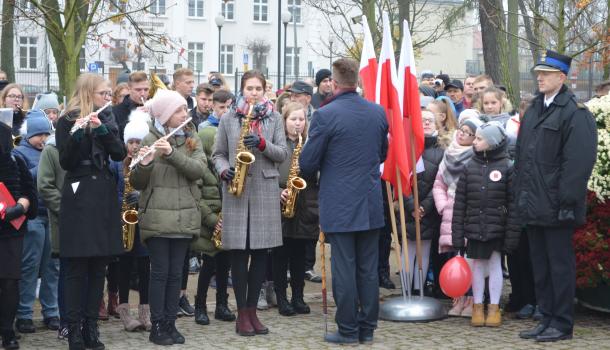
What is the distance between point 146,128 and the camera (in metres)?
8.13

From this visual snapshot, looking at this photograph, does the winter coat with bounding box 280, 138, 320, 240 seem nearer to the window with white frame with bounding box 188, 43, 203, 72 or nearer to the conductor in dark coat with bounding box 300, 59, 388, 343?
the conductor in dark coat with bounding box 300, 59, 388, 343

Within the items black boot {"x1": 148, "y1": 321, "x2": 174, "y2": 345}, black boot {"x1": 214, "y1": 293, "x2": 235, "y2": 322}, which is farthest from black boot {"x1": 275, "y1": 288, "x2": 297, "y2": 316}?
black boot {"x1": 148, "y1": 321, "x2": 174, "y2": 345}

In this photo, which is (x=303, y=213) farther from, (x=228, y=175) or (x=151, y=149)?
(x=151, y=149)

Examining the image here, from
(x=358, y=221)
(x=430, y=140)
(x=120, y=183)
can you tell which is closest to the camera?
(x=358, y=221)

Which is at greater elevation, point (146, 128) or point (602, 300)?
point (146, 128)

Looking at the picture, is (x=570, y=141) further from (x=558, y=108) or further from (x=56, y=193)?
(x=56, y=193)

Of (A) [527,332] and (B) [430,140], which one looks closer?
(A) [527,332]

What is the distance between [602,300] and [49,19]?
9456 millimetres

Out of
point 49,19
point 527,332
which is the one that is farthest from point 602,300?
point 49,19

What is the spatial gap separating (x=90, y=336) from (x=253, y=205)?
5.52ft

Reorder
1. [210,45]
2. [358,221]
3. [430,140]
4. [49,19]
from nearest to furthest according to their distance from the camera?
[358,221]
[430,140]
[49,19]
[210,45]

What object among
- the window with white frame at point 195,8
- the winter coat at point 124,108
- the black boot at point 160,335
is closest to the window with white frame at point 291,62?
the window with white frame at point 195,8

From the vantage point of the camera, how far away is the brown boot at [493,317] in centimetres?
884

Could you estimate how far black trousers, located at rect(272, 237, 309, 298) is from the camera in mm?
9375
